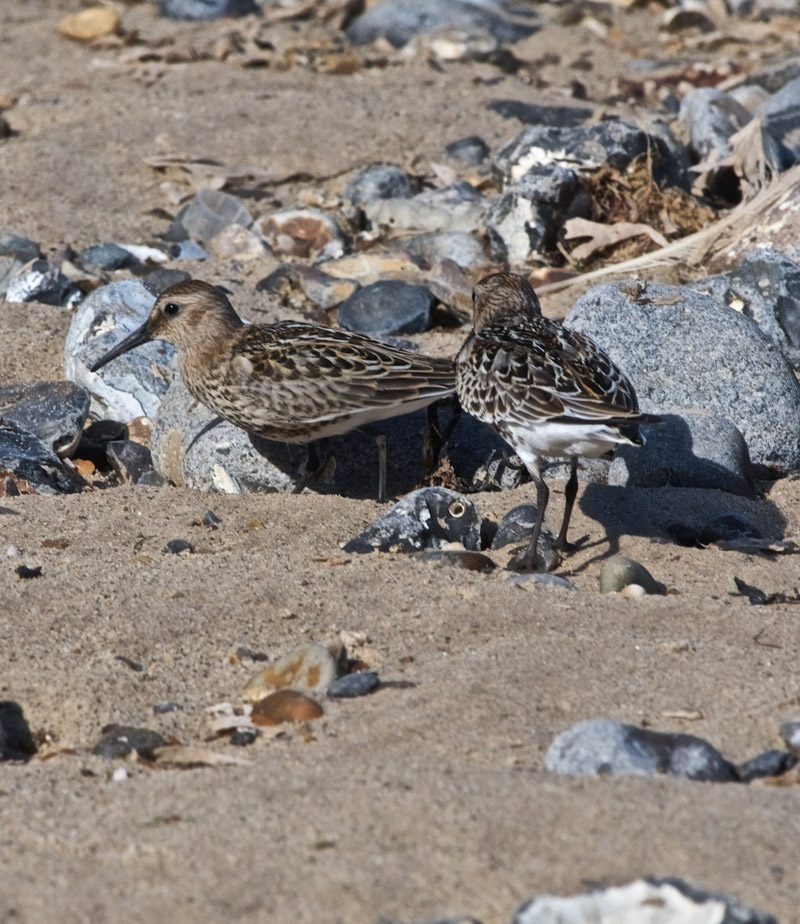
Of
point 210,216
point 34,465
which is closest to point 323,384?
point 34,465

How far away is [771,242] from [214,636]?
551 cm

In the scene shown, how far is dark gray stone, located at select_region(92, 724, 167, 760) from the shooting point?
13.5 ft

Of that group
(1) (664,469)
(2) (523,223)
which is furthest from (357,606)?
(2) (523,223)

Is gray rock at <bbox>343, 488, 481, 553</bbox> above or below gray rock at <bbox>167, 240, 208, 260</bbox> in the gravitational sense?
below

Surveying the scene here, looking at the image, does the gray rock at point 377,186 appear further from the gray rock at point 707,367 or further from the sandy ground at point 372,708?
the gray rock at point 707,367

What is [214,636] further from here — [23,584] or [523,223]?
[523,223]

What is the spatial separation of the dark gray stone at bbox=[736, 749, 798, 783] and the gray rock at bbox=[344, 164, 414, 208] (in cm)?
691

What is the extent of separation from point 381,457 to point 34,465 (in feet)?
5.78

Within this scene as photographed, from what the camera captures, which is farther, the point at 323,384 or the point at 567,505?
the point at 323,384

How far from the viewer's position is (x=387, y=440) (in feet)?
23.2

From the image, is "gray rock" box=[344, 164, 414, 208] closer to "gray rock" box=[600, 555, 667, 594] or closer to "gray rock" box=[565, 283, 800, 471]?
"gray rock" box=[565, 283, 800, 471]

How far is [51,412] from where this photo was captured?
7.23m

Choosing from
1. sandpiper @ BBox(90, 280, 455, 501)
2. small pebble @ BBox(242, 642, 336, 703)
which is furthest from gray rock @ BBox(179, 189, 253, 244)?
small pebble @ BBox(242, 642, 336, 703)

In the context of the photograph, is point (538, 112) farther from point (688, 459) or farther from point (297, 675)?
point (297, 675)
